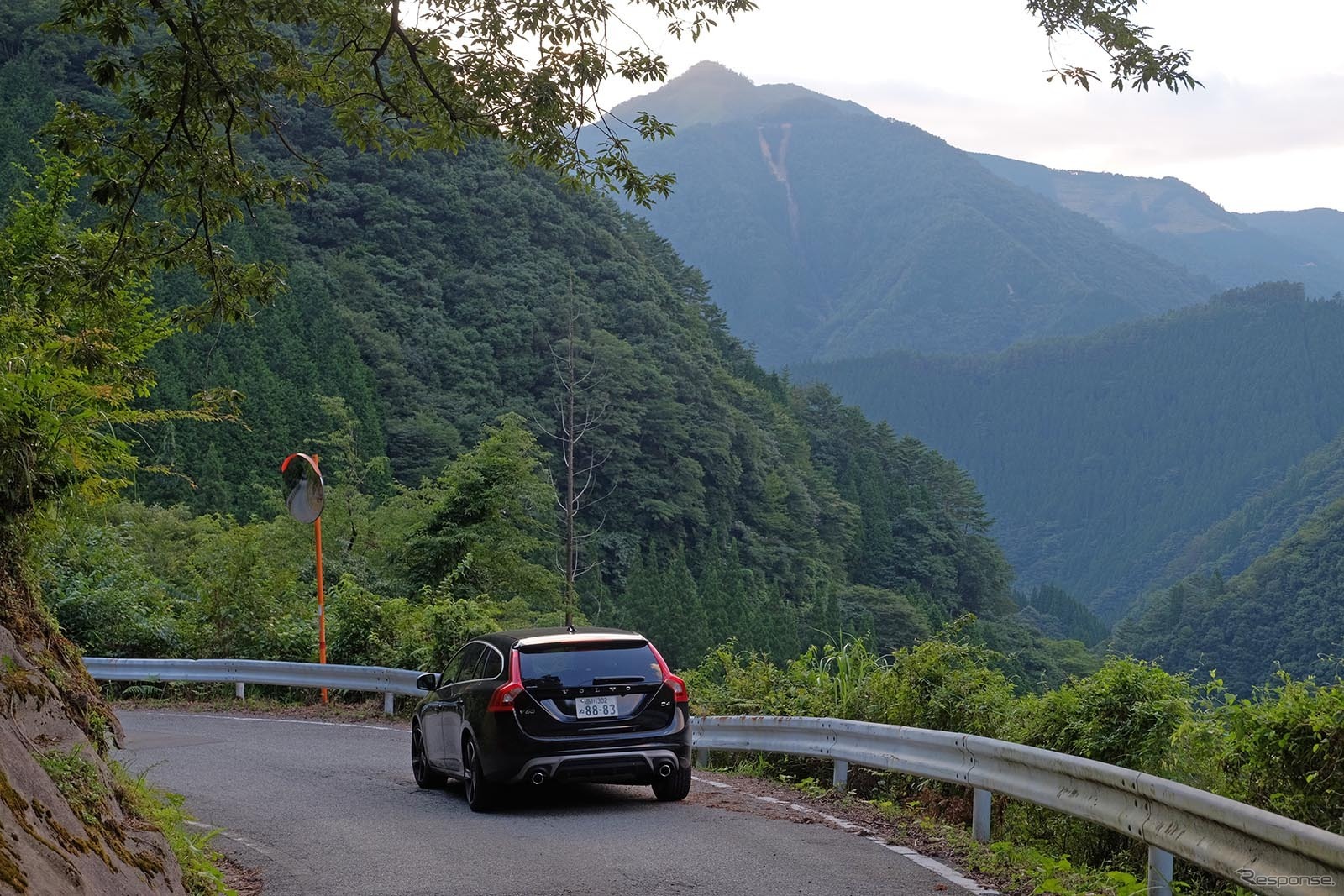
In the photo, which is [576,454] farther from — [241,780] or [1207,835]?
[1207,835]

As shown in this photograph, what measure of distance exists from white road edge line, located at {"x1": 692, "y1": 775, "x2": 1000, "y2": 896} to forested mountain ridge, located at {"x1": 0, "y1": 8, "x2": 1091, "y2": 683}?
5078 cm

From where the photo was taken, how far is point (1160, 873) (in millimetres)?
6441

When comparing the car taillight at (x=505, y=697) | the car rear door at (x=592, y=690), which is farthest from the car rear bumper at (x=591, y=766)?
the car taillight at (x=505, y=697)

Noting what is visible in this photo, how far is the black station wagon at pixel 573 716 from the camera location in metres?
9.84

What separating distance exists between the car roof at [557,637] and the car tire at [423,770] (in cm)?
154

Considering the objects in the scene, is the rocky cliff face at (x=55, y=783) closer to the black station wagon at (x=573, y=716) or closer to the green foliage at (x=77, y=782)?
the green foliage at (x=77, y=782)

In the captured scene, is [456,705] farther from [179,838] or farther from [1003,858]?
[1003,858]

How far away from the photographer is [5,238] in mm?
21547

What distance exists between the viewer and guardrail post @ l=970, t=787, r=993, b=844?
8.54 meters

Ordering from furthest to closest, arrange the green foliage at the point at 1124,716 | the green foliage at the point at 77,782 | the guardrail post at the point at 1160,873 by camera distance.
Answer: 1. the green foliage at the point at 1124,716
2. the guardrail post at the point at 1160,873
3. the green foliage at the point at 77,782

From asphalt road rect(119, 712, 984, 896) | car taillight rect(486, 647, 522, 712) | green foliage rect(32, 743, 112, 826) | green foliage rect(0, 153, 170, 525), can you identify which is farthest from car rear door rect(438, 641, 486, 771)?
green foliage rect(32, 743, 112, 826)

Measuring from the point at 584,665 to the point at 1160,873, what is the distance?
4.67 m

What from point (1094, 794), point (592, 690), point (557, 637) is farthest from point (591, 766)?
point (1094, 794)

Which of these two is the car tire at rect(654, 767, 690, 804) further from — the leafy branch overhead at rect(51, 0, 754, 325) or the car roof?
the leafy branch overhead at rect(51, 0, 754, 325)
